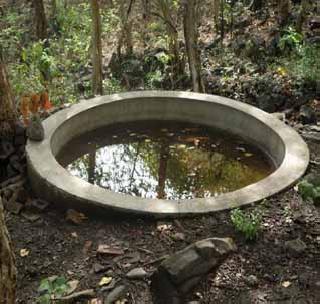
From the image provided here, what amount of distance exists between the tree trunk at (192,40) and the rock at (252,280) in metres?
5.55

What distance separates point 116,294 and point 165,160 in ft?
9.78

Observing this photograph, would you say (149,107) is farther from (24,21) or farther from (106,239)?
(24,21)

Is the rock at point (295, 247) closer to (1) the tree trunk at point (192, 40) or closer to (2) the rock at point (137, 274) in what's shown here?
(2) the rock at point (137, 274)

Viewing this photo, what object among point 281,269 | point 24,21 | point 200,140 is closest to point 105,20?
point 24,21

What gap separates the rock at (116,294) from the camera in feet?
13.0

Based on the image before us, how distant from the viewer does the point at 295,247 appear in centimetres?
449

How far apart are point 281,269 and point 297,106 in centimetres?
484

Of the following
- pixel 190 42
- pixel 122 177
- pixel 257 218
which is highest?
pixel 190 42

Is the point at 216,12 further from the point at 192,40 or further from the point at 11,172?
the point at 11,172

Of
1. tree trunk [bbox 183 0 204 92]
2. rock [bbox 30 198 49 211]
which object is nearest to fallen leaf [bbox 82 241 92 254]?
rock [bbox 30 198 49 211]

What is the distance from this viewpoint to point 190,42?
9.06m

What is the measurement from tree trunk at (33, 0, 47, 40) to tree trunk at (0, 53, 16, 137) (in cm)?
A: 564

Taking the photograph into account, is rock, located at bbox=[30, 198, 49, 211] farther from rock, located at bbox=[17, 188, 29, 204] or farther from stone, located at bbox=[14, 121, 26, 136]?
stone, located at bbox=[14, 121, 26, 136]

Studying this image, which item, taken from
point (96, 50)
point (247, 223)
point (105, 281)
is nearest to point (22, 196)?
point (105, 281)
